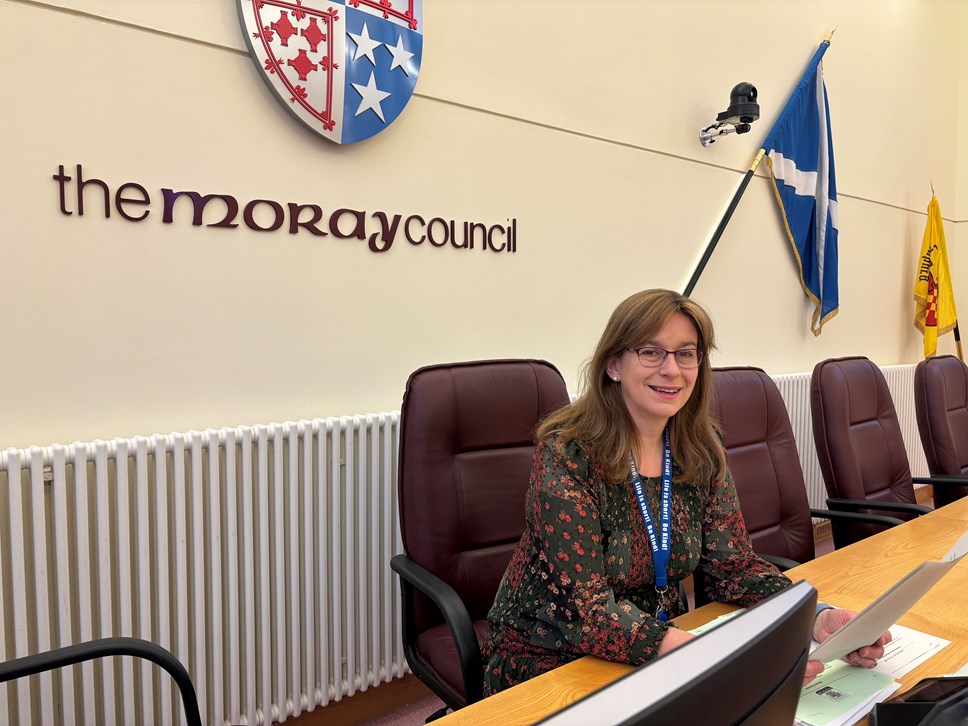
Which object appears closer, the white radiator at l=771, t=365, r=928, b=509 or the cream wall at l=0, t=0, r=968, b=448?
the cream wall at l=0, t=0, r=968, b=448

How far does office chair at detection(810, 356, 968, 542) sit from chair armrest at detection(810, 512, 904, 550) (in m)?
0.03

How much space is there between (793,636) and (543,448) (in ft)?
2.91

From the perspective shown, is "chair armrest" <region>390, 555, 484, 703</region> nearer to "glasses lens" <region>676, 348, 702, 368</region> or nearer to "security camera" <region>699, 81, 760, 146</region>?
"glasses lens" <region>676, 348, 702, 368</region>

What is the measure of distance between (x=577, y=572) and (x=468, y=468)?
50cm

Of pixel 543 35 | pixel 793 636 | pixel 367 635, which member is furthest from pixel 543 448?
pixel 543 35

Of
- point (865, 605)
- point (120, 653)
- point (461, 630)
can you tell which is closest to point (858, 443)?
point (865, 605)

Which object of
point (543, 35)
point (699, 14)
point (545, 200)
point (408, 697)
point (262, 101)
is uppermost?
point (699, 14)

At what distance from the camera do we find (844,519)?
2.07 metres

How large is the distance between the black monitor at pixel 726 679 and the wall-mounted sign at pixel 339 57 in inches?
77.0

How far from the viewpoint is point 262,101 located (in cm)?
197

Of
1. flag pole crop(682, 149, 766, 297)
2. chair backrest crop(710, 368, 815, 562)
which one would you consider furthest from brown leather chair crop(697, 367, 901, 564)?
flag pole crop(682, 149, 766, 297)

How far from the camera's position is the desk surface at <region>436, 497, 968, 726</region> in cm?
93

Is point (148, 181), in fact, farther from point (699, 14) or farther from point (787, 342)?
point (787, 342)

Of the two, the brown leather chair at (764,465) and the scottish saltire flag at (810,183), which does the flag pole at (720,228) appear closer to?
the scottish saltire flag at (810,183)
